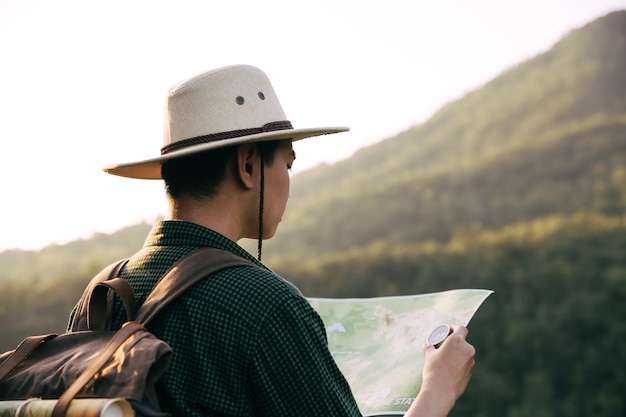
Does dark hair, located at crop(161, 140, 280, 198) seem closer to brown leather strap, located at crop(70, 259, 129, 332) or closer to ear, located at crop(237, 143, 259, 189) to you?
ear, located at crop(237, 143, 259, 189)

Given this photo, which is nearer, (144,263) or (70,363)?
(70,363)

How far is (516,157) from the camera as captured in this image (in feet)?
70.1

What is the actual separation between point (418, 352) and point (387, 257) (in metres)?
11.9

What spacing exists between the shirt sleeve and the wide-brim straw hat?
15.1 inches

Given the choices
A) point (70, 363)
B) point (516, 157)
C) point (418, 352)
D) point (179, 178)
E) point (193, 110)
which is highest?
point (193, 110)

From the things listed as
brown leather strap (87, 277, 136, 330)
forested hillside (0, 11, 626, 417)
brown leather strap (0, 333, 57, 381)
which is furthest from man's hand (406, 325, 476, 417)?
forested hillside (0, 11, 626, 417)

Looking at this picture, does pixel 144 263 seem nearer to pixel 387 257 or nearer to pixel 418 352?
pixel 418 352

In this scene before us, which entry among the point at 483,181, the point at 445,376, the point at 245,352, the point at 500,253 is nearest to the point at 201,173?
the point at 245,352

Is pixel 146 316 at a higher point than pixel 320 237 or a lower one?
higher

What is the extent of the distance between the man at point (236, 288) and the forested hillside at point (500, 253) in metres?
8.94

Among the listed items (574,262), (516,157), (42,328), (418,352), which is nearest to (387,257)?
(574,262)

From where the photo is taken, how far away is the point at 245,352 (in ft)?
4.34

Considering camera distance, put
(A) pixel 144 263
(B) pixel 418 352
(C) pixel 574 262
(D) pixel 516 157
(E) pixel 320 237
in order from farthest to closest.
→ (D) pixel 516 157, (E) pixel 320 237, (C) pixel 574 262, (B) pixel 418 352, (A) pixel 144 263

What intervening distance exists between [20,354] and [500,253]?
13.5 m
